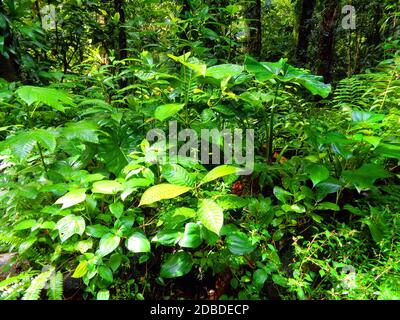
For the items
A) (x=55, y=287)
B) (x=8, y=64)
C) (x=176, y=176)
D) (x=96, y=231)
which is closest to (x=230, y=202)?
(x=176, y=176)

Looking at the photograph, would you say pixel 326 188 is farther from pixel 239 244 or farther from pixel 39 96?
pixel 39 96

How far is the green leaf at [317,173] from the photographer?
4.18 ft

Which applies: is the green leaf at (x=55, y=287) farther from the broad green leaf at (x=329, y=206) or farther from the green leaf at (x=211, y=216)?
the broad green leaf at (x=329, y=206)

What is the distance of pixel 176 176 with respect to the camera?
1.21 m

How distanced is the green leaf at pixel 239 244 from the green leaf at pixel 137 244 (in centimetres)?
34

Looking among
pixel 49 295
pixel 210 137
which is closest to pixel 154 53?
pixel 210 137

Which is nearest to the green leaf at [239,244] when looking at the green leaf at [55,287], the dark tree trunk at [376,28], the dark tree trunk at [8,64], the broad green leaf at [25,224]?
the green leaf at [55,287]

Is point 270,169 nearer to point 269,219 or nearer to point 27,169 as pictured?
point 269,219

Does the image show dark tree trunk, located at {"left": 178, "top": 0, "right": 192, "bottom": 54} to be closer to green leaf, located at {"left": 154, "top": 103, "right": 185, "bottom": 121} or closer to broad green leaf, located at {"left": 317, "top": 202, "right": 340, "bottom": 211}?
green leaf, located at {"left": 154, "top": 103, "right": 185, "bottom": 121}

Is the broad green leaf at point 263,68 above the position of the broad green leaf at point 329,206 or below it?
above

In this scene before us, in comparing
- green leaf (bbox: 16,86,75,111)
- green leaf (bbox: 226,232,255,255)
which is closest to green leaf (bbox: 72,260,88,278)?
green leaf (bbox: 226,232,255,255)

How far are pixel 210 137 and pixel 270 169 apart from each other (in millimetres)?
370

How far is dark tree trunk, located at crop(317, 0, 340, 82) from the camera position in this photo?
4.70 m

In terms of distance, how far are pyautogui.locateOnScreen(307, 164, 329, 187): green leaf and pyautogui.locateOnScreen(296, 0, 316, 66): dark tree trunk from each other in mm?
5411
